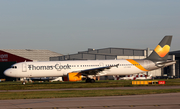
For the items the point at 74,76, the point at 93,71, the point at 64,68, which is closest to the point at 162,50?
the point at 93,71

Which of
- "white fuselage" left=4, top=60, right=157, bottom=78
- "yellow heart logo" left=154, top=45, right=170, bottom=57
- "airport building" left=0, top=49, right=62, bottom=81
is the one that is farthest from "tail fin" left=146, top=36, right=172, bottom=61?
"airport building" left=0, top=49, right=62, bottom=81

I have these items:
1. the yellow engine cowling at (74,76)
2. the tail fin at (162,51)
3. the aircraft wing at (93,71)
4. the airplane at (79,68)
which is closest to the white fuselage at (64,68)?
the airplane at (79,68)

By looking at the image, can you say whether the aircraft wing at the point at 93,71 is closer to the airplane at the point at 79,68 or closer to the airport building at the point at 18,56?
the airplane at the point at 79,68

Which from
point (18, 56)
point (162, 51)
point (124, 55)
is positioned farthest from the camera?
point (18, 56)

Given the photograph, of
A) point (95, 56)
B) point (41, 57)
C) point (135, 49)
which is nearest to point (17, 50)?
point (41, 57)

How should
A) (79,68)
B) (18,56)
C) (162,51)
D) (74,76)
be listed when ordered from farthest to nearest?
(18,56) < (162,51) < (79,68) < (74,76)

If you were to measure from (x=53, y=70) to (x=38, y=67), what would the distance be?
2.59 metres

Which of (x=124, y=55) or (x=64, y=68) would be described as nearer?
(x=64, y=68)

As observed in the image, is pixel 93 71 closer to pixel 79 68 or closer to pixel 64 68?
pixel 79 68

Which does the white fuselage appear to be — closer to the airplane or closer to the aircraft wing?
the airplane

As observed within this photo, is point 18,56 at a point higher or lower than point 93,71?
higher

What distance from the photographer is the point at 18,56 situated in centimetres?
8462

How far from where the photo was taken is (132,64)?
146 ft

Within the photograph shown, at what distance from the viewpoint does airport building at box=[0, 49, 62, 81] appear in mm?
81188
